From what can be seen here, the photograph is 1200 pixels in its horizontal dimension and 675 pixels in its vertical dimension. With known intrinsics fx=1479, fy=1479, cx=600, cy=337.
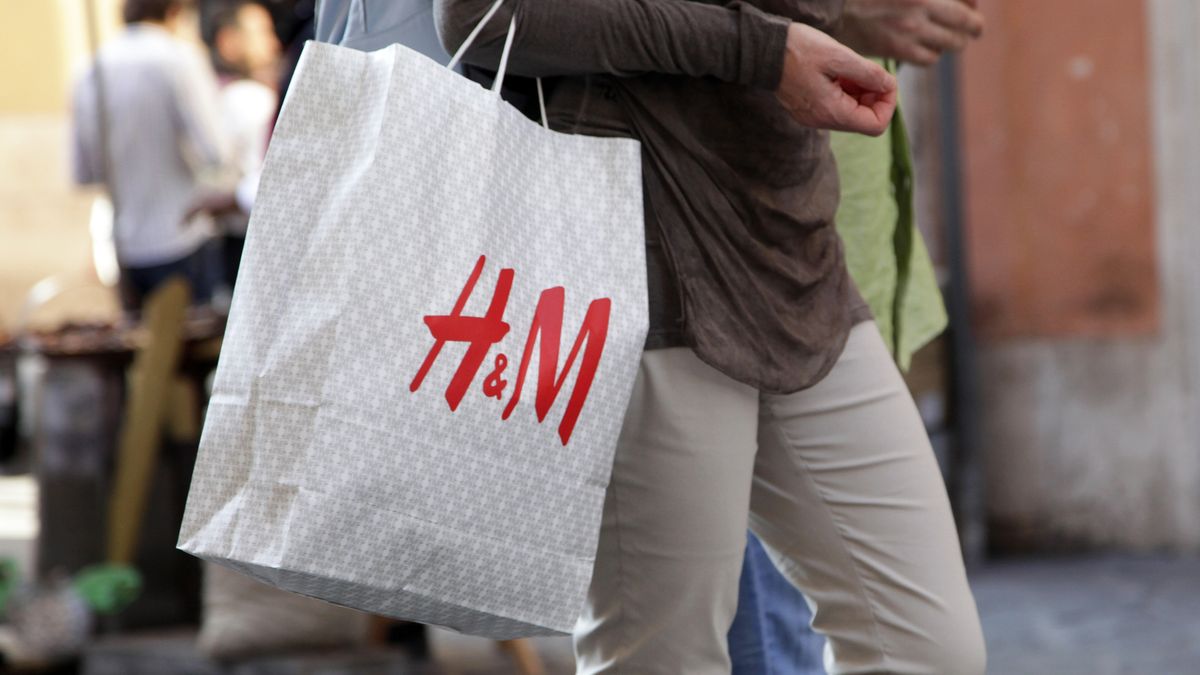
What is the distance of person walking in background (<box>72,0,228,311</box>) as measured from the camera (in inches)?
170

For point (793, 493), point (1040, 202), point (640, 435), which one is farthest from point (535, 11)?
point (1040, 202)

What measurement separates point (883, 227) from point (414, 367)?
2.66 feet

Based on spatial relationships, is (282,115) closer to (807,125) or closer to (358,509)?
(358,509)

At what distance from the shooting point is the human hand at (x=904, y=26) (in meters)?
1.69

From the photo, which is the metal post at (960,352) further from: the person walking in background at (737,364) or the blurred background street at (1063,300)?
the person walking in background at (737,364)

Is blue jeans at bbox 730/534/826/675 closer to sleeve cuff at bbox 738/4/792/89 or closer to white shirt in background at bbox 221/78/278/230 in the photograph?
sleeve cuff at bbox 738/4/792/89

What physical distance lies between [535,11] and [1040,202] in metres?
3.19

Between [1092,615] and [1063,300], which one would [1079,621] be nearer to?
[1092,615]

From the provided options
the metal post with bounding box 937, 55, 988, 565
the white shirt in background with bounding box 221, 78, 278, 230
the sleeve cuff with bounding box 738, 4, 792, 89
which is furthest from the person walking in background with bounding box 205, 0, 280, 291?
the sleeve cuff with bounding box 738, 4, 792, 89

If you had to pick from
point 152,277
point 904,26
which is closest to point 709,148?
point 904,26

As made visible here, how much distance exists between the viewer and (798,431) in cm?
140

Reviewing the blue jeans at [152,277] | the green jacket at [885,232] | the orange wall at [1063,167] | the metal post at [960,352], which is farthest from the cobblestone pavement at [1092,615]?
the blue jeans at [152,277]

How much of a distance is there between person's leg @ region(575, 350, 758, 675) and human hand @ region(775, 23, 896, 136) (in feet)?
0.78

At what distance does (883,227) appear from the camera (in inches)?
69.3
